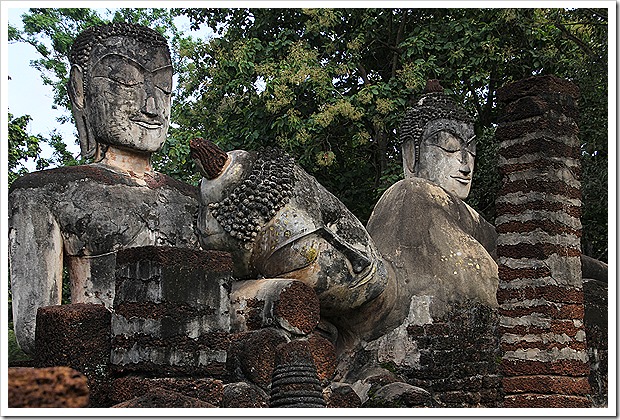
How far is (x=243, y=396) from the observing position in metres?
4.89

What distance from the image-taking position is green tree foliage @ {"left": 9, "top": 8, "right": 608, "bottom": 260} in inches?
460

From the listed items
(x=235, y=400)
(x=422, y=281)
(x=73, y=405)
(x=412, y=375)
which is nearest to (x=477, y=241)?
(x=422, y=281)

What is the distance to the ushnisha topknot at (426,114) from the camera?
7664 millimetres

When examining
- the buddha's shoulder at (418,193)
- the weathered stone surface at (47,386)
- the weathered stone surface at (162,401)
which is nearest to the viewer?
the weathered stone surface at (47,386)

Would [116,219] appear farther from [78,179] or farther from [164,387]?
[164,387]

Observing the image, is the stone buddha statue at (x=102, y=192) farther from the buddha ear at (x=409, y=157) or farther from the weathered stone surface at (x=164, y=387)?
the buddha ear at (x=409, y=157)

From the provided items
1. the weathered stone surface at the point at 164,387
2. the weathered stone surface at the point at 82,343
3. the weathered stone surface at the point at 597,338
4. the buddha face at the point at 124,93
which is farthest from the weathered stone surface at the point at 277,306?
the weathered stone surface at the point at 597,338

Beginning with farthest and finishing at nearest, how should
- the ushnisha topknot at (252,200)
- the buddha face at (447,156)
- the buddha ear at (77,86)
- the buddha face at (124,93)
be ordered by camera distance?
1. the buddha face at (447,156)
2. the buddha ear at (77,86)
3. the buddha face at (124,93)
4. the ushnisha topknot at (252,200)

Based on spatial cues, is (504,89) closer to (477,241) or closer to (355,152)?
(477,241)

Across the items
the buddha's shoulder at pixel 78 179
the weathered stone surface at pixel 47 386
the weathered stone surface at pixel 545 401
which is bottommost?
the weathered stone surface at pixel 545 401

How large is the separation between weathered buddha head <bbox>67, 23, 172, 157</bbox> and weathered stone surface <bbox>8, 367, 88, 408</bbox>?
171 inches

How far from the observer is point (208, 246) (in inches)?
226

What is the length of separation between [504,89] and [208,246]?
221 centimetres

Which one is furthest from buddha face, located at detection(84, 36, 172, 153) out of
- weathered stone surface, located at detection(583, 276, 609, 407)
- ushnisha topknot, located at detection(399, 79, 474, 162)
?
weathered stone surface, located at detection(583, 276, 609, 407)
